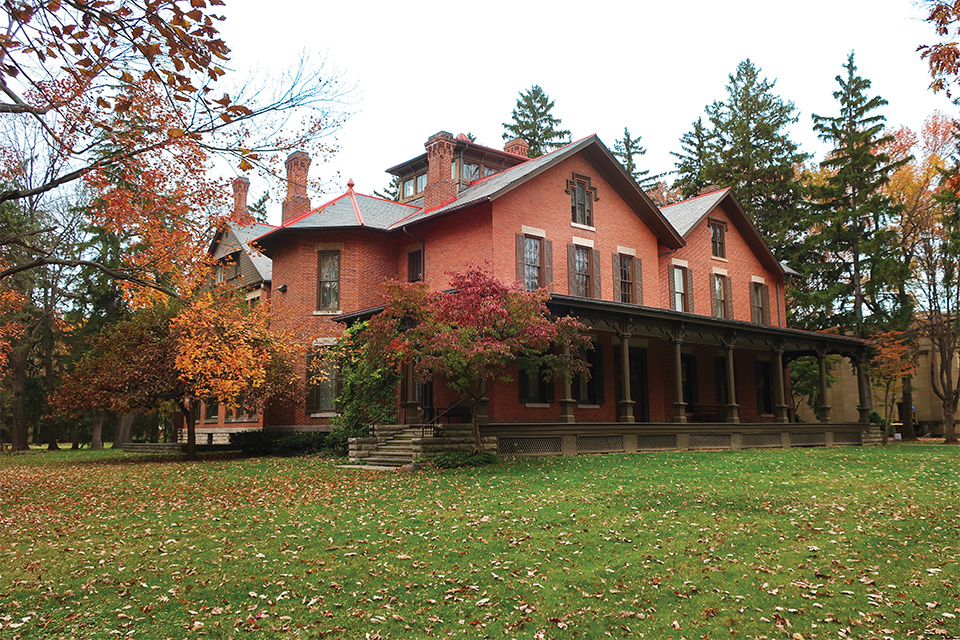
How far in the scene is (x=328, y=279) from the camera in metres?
25.0

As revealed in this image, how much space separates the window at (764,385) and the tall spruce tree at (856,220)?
6445mm

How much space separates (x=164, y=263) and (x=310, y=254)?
11.2m

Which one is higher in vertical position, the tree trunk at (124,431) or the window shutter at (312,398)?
the window shutter at (312,398)

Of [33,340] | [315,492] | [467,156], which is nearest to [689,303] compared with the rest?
[467,156]

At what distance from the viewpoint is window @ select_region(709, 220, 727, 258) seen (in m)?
28.3

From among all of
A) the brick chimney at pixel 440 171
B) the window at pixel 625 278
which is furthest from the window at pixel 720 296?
the brick chimney at pixel 440 171

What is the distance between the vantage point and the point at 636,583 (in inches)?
258

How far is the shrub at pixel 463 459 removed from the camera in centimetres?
1531

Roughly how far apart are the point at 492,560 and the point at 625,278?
18422mm

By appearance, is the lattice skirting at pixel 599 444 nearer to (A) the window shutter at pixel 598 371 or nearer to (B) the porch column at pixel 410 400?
(A) the window shutter at pixel 598 371

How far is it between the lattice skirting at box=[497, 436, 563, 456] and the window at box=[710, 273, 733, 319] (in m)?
12.4

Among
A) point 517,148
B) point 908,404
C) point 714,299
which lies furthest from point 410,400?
point 908,404

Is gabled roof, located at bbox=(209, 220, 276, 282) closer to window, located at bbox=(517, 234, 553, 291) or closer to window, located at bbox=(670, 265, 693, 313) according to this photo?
window, located at bbox=(517, 234, 553, 291)

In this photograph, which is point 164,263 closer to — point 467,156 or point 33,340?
point 467,156
